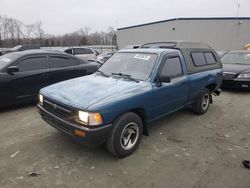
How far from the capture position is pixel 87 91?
340 centimetres

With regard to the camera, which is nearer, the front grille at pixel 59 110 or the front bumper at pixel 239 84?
the front grille at pixel 59 110

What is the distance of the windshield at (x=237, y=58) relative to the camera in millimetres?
8909

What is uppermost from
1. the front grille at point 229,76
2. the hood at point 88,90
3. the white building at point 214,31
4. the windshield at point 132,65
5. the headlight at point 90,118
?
the white building at point 214,31

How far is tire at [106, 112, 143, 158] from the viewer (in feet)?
10.6

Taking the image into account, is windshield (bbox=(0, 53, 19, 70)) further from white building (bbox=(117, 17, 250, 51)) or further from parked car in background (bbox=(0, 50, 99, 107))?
white building (bbox=(117, 17, 250, 51))

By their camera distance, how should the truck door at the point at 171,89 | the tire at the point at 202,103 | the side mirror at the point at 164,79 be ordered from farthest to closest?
the tire at the point at 202,103, the truck door at the point at 171,89, the side mirror at the point at 164,79

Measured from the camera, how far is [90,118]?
9.61ft

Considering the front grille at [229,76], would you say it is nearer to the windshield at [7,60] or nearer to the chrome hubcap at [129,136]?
the chrome hubcap at [129,136]

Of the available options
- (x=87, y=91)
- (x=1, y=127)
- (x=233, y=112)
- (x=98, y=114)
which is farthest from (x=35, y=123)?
(x=233, y=112)

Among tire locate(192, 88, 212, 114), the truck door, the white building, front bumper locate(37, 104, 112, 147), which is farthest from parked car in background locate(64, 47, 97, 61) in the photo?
the white building

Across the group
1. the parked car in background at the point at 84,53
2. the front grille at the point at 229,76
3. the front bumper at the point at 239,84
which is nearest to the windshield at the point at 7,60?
the front grille at the point at 229,76

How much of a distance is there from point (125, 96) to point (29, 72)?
3707 mm

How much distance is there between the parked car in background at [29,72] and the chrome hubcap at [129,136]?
11.7 feet

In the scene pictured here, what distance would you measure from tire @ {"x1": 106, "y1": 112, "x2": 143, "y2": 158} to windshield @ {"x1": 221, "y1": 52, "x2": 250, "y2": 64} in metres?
7.18
